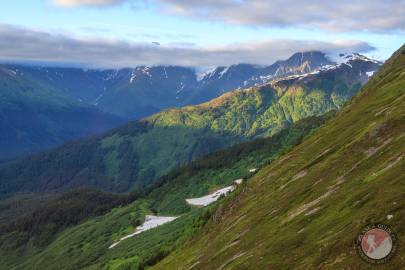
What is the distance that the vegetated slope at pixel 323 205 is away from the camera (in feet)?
209

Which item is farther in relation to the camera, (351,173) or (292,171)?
(292,171)

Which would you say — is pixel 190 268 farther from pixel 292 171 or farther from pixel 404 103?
pixel 404 103

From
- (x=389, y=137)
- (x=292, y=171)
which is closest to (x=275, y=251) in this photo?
(x=389, y=137)

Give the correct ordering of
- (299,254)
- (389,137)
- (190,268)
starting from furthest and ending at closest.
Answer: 1. (190,268)
2. (389,137)
3. (299,254)

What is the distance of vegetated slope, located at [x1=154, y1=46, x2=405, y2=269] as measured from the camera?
6381 cm

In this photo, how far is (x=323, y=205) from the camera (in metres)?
83.6

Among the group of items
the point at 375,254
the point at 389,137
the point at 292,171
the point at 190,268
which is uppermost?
the point at 389,137

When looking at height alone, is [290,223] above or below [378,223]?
below

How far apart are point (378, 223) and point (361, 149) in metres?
43.1

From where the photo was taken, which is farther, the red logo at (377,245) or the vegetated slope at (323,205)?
the vegetated slope at (323,205)

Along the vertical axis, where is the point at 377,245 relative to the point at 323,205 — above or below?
above

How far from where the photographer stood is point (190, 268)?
363 feet

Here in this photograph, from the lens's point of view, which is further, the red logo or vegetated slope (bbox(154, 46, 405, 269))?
vegetated slope (bbox(154, 46, 405, 269))

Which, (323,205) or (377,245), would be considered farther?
(323,205)
